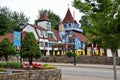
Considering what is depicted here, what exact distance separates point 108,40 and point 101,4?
1.61 m

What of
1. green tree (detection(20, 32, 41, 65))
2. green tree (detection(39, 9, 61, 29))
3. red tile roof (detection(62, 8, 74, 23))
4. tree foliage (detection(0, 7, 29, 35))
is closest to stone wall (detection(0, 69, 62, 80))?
green tree (detection(20, 32, 41, 65))

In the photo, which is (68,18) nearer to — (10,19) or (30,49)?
(10,19)

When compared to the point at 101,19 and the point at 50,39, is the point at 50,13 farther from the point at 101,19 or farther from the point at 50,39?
the point at 101,19

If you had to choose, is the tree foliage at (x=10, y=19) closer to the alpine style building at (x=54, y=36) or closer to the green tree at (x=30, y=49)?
the alpine style building at (x=54, y=36)

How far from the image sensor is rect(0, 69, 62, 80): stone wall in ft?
42.5

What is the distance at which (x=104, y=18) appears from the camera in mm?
12570

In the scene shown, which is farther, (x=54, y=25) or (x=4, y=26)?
(x=54, y=25)

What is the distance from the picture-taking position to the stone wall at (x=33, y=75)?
1295 centimetres

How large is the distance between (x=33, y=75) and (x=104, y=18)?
4928mm

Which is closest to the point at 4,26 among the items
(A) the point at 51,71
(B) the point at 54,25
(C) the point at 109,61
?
(B) the point at 54,25

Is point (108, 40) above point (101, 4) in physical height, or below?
below

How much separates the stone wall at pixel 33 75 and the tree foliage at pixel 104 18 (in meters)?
3.95

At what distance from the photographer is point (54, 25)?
102688 mm

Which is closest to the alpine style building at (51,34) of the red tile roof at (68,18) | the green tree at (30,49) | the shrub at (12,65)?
the red tile roof at (68,18)
